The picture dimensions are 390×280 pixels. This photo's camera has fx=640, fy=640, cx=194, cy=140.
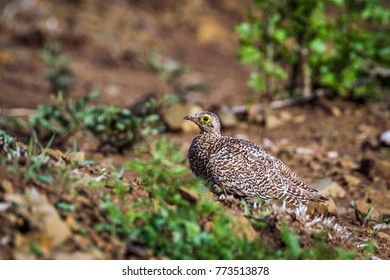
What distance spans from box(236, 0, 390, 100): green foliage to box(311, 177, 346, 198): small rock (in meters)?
3.20

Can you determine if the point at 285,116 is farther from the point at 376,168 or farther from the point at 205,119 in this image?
the point at 205,119

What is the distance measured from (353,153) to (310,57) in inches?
76.1

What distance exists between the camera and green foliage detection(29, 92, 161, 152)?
8.08 metres

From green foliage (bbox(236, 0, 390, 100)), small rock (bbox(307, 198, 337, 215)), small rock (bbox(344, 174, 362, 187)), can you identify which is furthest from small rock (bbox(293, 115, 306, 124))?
small rock (bbox(307, 198, 337, 215))

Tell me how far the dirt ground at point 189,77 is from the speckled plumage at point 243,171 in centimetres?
60

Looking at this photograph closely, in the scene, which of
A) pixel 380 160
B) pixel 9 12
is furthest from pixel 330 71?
pixel 9 12

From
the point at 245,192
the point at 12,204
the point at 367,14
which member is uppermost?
the point at 367,14

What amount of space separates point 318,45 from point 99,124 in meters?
3.66

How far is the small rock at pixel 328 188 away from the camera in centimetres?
680

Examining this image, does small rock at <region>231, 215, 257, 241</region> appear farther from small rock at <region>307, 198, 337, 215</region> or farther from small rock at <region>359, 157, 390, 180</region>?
small rock at <region>359, 157, 390, 180</region>

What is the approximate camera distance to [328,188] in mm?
6871

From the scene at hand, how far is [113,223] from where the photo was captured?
4184 mm

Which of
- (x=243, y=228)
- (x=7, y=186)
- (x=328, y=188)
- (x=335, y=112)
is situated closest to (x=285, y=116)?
(x=335, y=112)

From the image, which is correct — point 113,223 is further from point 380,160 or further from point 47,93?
point 47,93
